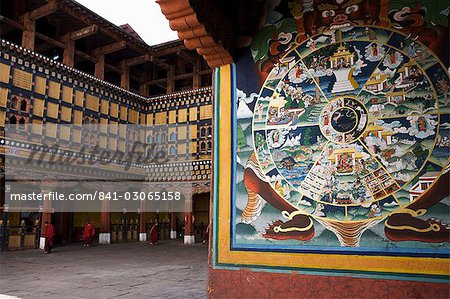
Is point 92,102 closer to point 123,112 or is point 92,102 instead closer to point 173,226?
point 123,112

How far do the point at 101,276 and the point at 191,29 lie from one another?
20.4ft

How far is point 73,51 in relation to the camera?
15.9 metres

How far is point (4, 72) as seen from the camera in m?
13.1

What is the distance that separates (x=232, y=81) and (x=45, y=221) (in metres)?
12.8

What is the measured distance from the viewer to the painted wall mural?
3428 millimetres

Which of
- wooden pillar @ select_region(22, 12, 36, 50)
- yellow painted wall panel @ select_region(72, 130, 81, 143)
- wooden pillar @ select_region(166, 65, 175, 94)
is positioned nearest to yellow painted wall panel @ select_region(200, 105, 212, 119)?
wooden pillar @ select_region(166, 65, 175, 94)

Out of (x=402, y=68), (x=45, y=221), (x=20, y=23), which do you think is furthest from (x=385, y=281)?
(x=20, y=23)

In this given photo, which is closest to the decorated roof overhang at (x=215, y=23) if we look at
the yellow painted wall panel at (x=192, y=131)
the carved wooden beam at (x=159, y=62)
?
the yellow painted wall panel at (x=192, y=131)

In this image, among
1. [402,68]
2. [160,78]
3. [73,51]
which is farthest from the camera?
[160,78]

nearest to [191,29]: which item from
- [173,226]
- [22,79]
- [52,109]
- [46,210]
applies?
[22,79]

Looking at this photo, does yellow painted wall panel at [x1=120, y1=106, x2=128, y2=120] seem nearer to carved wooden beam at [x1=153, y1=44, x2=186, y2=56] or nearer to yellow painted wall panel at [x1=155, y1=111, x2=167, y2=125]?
yellow painted wall panel at [x1=155, y1=111, x2=167, y2=125]

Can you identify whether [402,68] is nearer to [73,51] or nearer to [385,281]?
[385,281]

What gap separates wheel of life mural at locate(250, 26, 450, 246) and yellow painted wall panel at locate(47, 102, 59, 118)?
12.6 meters

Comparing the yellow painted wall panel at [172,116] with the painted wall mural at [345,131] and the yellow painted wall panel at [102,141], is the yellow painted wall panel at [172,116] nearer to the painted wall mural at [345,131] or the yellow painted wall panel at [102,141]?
the yellow painted wall panel at [102,141]
